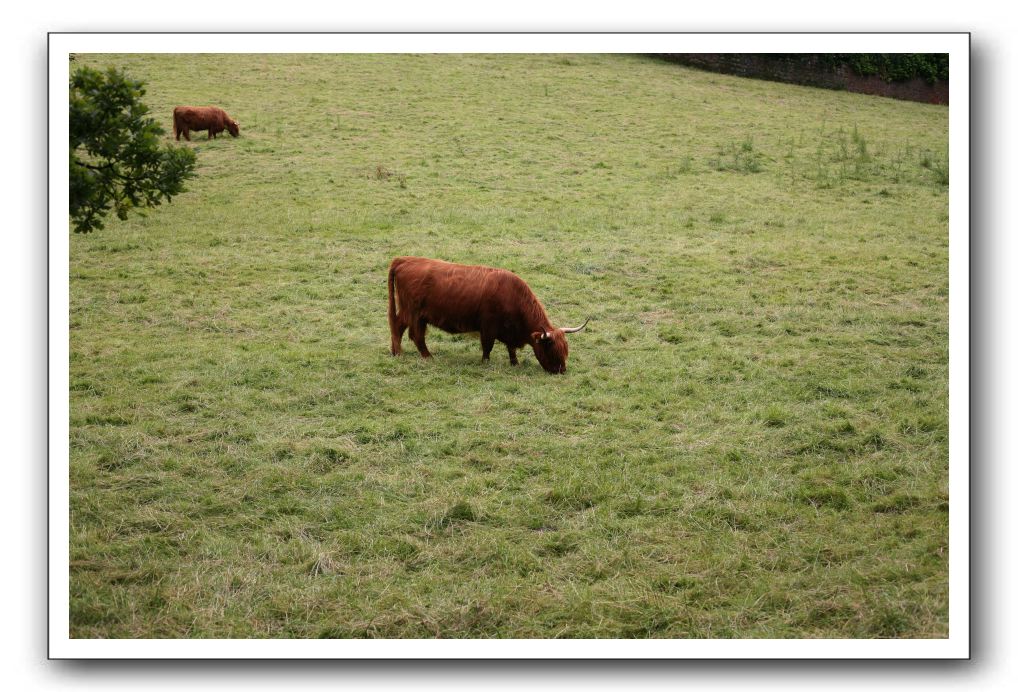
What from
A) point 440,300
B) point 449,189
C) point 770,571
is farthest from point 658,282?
point 770,571

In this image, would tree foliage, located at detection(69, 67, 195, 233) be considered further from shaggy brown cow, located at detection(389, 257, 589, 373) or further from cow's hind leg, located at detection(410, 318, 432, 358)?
cow's hind leg, located at detection(410, 318, 432, 358)

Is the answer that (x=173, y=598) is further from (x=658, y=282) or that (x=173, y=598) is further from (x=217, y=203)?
(x=217, y=203)

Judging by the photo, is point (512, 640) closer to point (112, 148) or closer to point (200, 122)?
point (112, 148)

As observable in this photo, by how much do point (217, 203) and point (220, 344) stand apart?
18.5 ft

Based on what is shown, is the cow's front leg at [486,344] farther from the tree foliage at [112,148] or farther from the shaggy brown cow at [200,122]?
the shaggy brown cow at [200,122]

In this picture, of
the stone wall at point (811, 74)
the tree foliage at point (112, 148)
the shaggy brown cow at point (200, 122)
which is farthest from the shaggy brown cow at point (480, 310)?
the shaggy brown cow at point (200, 122)

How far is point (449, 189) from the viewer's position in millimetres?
15273

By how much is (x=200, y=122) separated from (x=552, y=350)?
11002 millimetres

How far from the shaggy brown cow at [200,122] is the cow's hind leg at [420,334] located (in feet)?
28.8

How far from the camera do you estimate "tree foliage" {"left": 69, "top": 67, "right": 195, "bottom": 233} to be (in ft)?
17.5

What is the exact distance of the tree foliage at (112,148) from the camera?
534 centimetres

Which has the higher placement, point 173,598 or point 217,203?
point 217,203

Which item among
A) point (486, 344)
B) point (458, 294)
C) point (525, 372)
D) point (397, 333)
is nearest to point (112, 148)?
point (458, 294)

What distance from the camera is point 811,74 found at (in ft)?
33.6
